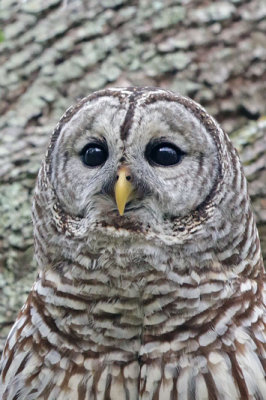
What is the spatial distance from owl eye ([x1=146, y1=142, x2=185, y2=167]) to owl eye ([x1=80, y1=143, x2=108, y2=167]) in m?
0.19

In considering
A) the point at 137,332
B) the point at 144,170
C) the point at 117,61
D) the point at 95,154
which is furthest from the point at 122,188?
the point at 117,61

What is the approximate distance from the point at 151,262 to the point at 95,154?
1.70 ft

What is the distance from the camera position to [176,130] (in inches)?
128

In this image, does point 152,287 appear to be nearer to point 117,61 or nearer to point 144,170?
point 144,170

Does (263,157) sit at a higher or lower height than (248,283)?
lower

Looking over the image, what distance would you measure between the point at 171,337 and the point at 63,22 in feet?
9.70

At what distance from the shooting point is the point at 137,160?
3166mm

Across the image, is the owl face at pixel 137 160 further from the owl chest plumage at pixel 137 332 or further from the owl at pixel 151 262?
the owl chest plumage at pixel 137 332

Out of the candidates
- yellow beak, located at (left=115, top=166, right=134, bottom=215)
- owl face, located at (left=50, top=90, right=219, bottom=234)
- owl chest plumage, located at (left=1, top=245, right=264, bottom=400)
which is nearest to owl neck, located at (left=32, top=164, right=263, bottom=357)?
owl chest plumage, located at (left=1, top=245, right=264, bottom=400)

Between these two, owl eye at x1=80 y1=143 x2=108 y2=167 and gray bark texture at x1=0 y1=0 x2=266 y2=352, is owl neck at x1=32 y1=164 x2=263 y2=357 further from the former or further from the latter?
gray bark texture at x1=0 y1=0 x2=266 y2=352

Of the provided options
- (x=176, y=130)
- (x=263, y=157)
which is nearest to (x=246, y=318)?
(x=176, y=130)

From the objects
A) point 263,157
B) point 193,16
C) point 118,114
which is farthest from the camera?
point 193,16

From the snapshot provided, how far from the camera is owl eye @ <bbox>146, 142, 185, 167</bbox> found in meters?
3.22

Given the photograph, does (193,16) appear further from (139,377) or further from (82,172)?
(139,377)
